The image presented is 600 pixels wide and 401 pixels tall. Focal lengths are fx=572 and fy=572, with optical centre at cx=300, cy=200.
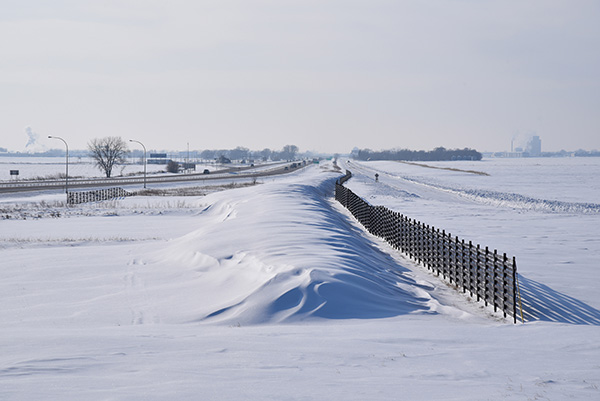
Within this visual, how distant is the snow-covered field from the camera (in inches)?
274

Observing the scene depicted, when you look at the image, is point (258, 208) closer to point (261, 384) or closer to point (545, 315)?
point (545, 315)

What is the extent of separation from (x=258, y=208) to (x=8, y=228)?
14360mm

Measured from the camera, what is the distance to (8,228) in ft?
107

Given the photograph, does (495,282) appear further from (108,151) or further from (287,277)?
(108,151)

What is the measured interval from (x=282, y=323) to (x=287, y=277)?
7.19ft

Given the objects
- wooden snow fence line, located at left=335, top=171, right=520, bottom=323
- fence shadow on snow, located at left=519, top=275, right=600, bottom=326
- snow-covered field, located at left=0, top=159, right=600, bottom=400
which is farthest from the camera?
wooden snow fence line, located at left=335, top=171, right=520, bottom=323

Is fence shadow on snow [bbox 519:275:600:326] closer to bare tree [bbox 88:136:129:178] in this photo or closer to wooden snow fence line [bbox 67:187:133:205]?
wooden snow fence line [bbox 67:187:133:205]

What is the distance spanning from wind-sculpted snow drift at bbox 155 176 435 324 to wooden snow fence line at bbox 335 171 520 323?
1.20 meters

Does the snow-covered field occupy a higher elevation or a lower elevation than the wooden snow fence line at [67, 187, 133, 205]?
higher

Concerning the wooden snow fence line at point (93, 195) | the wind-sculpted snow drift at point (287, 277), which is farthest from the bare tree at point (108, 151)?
the wind-sculpted snow drift at point (287, 277)

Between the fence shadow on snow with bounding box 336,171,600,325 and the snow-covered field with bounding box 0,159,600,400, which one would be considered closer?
the snow-covered field with bounding box 0,159,600,400

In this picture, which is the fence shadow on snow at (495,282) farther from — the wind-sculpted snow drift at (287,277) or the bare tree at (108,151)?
the bare tree at (108,151)

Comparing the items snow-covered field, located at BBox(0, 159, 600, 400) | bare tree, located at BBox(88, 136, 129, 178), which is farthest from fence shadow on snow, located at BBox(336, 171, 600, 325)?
bare tree, located at BBox(88, 136, 129, 178)

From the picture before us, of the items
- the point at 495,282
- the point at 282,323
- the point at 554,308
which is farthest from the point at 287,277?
the point at 554,308
